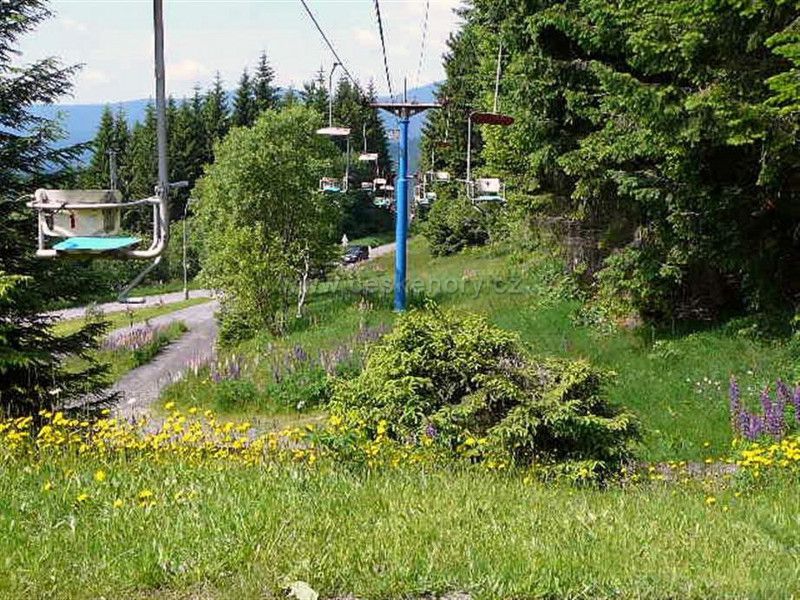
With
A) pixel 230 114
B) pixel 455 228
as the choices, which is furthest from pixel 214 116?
pixel 455 228

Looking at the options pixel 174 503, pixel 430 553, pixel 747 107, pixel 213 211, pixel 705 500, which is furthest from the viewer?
pixel 213 211

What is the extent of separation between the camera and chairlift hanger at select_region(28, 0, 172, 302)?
12.9 ft

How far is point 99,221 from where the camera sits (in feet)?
13.3

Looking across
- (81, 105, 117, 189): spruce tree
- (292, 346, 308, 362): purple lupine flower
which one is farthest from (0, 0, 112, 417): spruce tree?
(292, 346, 308, 362): purple lupine flower

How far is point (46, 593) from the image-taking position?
388 centimetres

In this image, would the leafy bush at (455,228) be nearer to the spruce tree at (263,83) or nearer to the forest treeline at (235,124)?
the forest treeline at (235,124)

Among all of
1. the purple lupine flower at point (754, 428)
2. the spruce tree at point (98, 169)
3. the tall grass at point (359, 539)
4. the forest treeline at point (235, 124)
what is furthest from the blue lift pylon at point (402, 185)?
the forest treeline at point (235, 124)

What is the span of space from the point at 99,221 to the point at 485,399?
13.8 ft

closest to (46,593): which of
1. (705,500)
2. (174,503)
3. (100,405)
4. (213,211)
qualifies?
(174,503)

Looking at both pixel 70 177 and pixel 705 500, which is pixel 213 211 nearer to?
pixel 70 177

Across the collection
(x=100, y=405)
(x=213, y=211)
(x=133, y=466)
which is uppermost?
(x=213, y=211)

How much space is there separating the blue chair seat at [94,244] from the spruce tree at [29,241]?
747cm

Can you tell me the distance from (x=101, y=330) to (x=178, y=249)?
164ft

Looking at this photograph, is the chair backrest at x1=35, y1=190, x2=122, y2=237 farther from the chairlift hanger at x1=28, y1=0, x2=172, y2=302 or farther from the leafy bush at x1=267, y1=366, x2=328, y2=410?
the leafy bush at x1=267, y1=366, x2=328, y2=410
